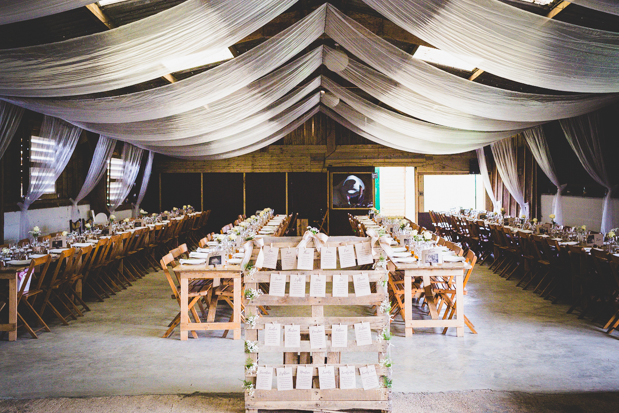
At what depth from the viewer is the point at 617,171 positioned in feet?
28.2

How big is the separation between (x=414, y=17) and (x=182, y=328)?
415 centimetres

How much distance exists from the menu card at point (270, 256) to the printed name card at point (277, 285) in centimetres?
9

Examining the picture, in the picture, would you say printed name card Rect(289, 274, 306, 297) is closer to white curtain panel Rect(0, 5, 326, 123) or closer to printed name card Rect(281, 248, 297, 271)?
printed name card Rect(281, 248, 297, 271)

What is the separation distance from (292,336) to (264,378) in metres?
0.37

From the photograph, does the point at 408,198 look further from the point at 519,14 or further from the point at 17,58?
the point at 17,58

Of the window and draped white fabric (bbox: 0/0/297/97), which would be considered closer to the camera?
draped white fabric (bbox: 0/0/297/97)

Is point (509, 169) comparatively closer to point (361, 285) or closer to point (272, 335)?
point (361, 285)

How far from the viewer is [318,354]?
146 inches

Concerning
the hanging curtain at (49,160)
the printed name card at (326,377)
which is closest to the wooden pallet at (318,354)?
the printed name card at (326,377)

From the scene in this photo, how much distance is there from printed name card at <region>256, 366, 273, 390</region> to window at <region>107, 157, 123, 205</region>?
10290 millimetres

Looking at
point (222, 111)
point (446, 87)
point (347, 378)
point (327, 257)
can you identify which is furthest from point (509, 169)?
→ point (347, 378)

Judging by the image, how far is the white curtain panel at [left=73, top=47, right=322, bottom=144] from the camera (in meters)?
7.59

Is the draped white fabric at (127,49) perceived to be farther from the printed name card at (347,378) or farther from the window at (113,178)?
the window at (113,178)

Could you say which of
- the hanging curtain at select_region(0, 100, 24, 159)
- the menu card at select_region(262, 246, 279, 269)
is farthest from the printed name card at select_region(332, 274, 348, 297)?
the hanging curtain at select_region(0, 100, 24, 159)
